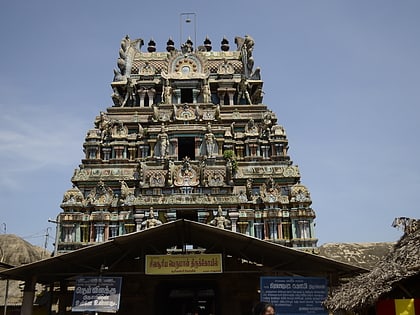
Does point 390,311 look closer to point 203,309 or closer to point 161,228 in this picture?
point 161,228

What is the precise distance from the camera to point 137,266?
587 inches

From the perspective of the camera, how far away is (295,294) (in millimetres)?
12227

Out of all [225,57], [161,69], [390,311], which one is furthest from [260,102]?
[390,311]

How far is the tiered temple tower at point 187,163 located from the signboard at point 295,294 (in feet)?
39.9

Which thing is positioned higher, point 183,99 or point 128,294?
point 183,99

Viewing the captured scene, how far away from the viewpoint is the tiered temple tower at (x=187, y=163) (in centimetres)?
2559

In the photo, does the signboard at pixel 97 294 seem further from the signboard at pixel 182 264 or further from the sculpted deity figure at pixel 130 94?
the sculpted deity figure at pixel 130 94

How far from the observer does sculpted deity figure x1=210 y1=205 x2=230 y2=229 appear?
24.3 m

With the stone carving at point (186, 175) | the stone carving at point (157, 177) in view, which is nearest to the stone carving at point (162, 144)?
the stone carving at point (157, 177)

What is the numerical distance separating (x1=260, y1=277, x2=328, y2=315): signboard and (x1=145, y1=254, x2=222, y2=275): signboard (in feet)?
4.84

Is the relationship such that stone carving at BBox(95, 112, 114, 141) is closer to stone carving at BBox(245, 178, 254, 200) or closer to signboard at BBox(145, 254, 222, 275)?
stone carving at BBox(245, 178, 254, 200)

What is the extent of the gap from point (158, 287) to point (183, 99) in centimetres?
2063

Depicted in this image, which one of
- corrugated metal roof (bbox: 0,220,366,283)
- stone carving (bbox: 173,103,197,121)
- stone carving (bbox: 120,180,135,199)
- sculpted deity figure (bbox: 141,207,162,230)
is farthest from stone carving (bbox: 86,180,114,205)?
corrugated metal roof (bbox: 0,220,366,283)

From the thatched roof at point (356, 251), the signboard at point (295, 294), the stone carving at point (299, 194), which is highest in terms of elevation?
the stone carving at point (299, 194)
